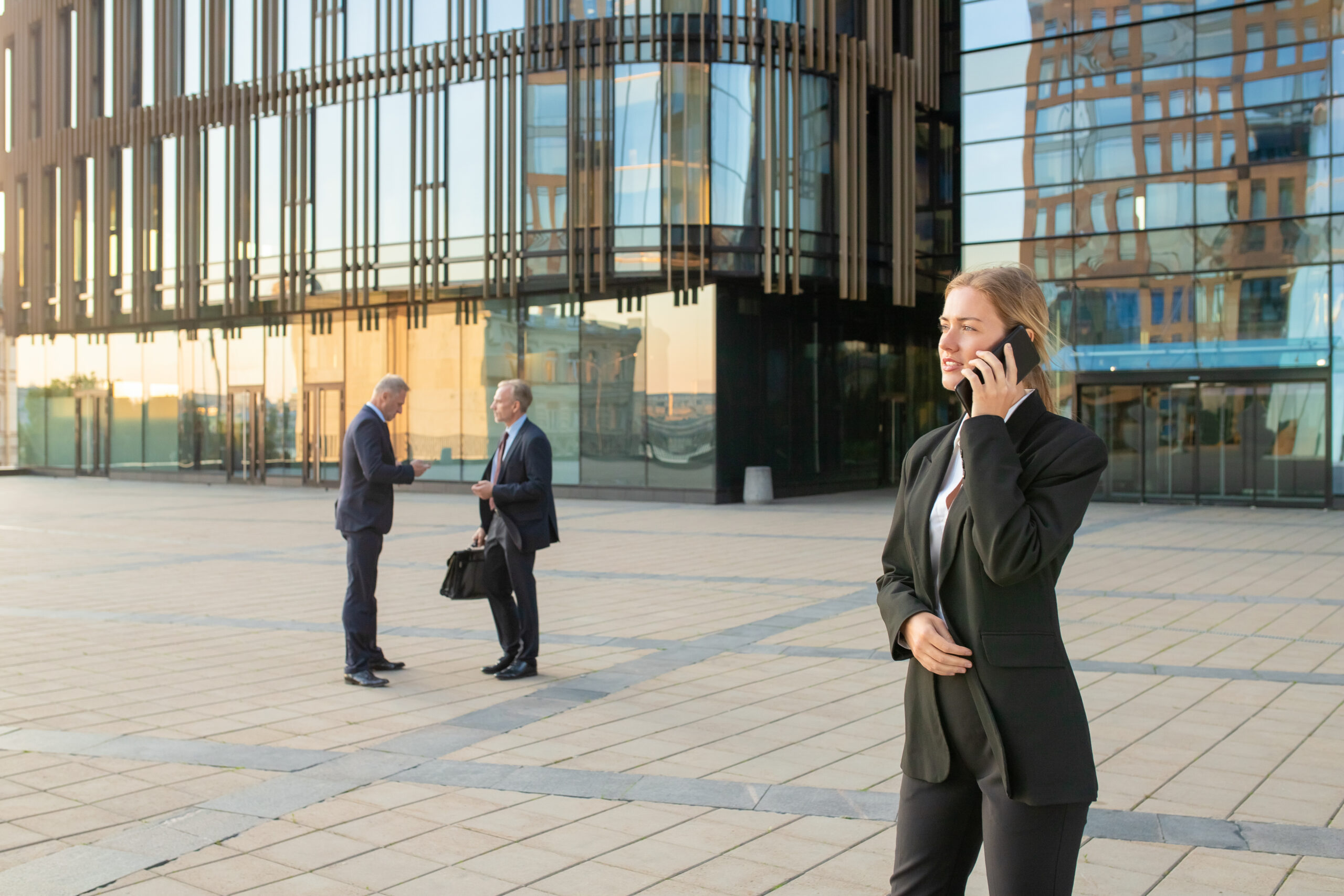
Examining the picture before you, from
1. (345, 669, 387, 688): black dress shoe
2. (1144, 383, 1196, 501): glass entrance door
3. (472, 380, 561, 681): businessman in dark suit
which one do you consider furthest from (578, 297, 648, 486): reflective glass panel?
(345, 669, 387, 688): black dress shoe

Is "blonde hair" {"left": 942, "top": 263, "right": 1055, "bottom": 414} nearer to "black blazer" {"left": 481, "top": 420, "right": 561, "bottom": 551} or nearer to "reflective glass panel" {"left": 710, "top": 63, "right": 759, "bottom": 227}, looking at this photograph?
"black blazer" {"left": 481, "top": 420, "right": 561, "bottom": 551}

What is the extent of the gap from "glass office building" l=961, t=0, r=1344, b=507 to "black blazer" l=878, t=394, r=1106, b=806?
2114 centimetres

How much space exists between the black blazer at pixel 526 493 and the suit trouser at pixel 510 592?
0.07 m

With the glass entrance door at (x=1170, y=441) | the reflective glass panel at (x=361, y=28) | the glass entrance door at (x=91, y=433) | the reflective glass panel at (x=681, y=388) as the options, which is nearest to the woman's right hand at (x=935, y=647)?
the reflective glass panel at (x=681, y=388)

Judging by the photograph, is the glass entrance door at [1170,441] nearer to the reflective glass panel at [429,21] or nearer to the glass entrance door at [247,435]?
the reflective glass panel at [429,21]

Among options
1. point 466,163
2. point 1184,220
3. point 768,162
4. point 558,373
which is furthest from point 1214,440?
point 466,163

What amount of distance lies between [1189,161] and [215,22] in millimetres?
22112

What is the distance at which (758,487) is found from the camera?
22516mm

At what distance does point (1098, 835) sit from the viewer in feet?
13.7

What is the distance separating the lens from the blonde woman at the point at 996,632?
212 centimetres

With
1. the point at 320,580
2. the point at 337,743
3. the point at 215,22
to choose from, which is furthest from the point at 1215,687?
the point at 215,22

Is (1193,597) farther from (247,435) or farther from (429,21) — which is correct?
(247,435)

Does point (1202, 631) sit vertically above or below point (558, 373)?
below

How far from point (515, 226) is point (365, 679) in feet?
57.5
